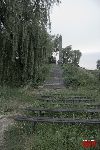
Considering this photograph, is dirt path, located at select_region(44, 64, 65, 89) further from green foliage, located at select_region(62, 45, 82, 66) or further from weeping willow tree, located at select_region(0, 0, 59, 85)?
green foliage, located at select_region(62, 45, 82, 66)

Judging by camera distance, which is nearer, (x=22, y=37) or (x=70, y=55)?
(x=22, y=37)

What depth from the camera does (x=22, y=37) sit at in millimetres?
17688

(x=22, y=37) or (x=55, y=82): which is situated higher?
(x=22, y=37)

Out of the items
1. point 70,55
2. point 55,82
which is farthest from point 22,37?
point 70,55

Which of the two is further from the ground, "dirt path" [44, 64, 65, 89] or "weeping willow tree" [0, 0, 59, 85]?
"weeping willow tree" [0, 0, 59, 85]

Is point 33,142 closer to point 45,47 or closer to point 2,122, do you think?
point 2,122

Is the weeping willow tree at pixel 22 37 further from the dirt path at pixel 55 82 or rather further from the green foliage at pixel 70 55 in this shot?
the green foliage at pixel 70 55

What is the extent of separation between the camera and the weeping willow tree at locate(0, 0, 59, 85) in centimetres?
1736

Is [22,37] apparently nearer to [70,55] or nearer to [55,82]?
[55,82]

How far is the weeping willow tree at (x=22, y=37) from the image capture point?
57.0 feet

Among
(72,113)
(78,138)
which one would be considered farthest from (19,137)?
(72,113)

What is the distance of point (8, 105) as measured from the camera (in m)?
14.0

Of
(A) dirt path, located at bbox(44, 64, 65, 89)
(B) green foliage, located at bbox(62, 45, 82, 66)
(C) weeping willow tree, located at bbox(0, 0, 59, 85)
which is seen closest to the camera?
(C) weeping willow tree, located at bbox(0, 0, 59, 85)

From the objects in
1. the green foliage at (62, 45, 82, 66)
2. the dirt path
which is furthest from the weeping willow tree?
the green foliage at (62, 45, 82, 66)
